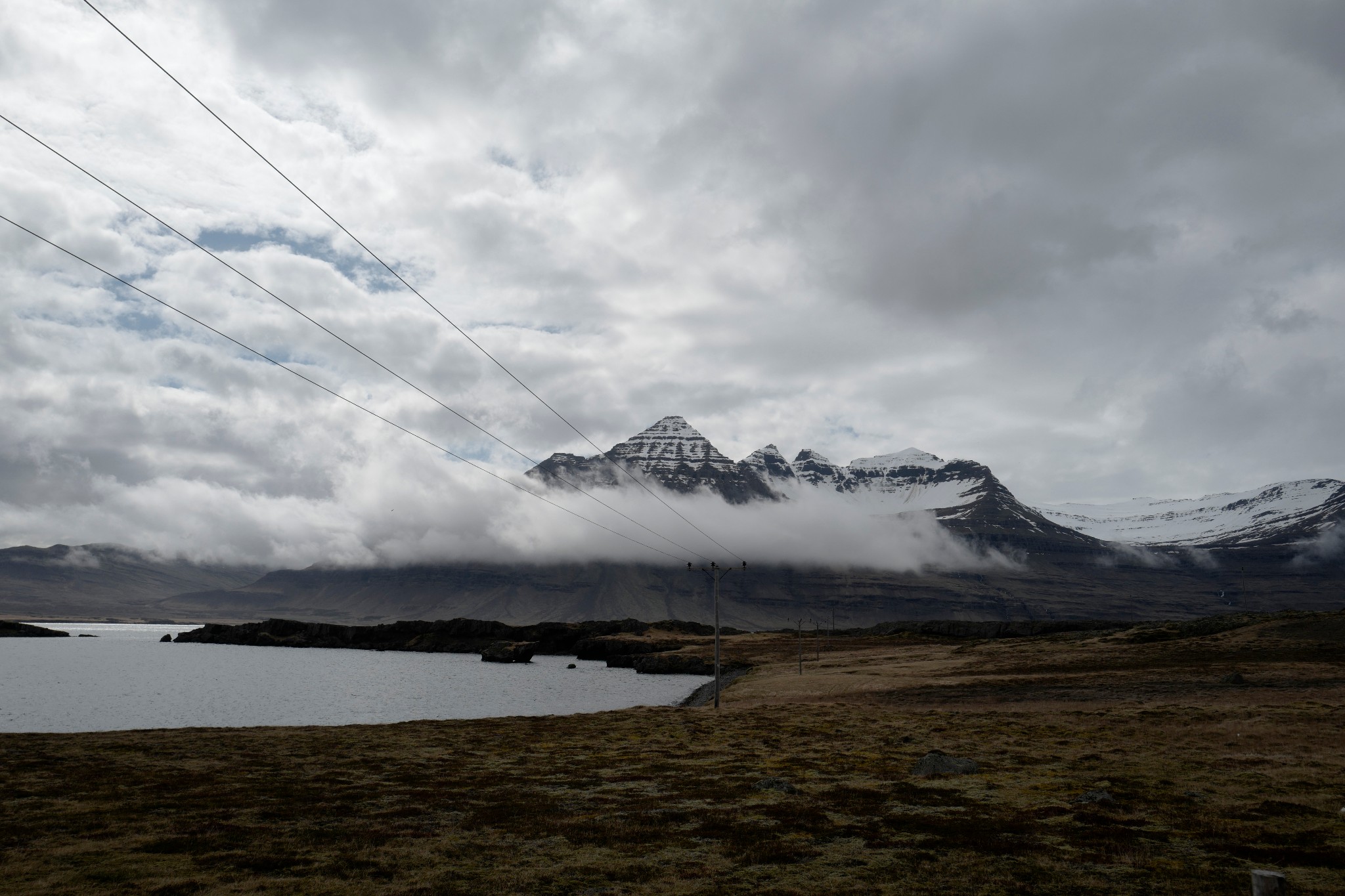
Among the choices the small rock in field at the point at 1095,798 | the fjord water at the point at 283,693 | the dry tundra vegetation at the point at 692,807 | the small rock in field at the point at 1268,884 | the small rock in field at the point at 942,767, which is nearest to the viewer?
the small rock in field at the point at 1268,884

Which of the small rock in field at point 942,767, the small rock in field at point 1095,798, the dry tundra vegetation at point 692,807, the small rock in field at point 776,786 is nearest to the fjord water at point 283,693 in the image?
the dry tundra vegetation at point 692,807

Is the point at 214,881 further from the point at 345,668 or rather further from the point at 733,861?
the point at 345,668

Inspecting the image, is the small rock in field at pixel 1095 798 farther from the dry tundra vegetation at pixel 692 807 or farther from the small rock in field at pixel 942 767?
the small rock in field at pixel 942 767

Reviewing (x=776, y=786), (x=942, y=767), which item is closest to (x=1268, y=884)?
(x=776, y=786)

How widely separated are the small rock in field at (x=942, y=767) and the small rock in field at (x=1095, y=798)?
19.3 ft

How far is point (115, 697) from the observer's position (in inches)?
4365

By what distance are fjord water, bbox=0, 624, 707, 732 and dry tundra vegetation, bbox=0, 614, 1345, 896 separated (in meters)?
41.2

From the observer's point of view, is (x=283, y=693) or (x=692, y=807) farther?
(x=283, y=693)

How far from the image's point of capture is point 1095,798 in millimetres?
25266

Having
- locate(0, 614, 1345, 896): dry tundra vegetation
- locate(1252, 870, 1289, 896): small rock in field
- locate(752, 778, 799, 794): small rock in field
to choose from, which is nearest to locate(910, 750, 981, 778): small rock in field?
locate(0, 614, 1345, 896): dry tundra vegetation

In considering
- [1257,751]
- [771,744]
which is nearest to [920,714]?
[771,744]

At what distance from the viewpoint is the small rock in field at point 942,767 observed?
31.3 m

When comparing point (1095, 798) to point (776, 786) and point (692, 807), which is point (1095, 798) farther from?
point (692, 807)

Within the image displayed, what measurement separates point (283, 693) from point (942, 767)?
11515 cm
